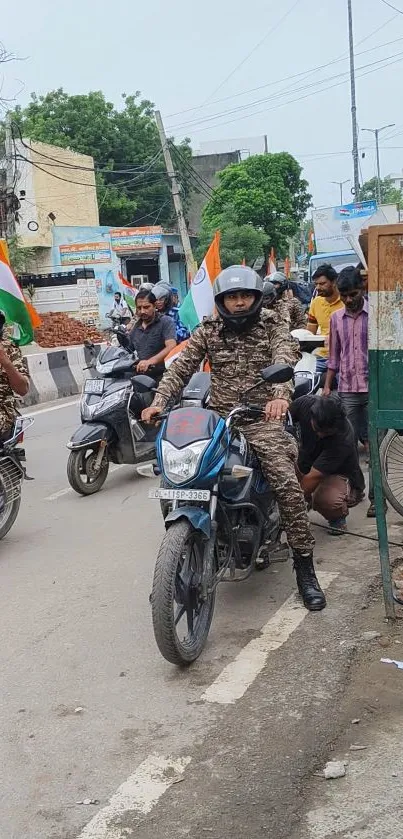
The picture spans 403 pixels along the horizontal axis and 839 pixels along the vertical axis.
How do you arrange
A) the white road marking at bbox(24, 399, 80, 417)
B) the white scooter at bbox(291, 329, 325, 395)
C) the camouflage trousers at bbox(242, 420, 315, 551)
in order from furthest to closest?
the white road marking at bbox(24, 399, 80, 417) < the white scooter at bbox(291, 329, 325, 395) < the camouflage trousers at bbox(242, 420, 315, 551)

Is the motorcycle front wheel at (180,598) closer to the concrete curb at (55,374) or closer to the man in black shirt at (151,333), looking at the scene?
the man in black shirt at (151,333)

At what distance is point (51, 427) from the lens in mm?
10906

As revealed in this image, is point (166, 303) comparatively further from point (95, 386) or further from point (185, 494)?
point (185, 494)

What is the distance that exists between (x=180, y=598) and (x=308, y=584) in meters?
0.94

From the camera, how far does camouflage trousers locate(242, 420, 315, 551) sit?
422 cm

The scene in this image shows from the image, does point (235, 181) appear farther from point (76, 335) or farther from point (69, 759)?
point (69, 759)

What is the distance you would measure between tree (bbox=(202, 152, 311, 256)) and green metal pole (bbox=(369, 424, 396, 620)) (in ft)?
123

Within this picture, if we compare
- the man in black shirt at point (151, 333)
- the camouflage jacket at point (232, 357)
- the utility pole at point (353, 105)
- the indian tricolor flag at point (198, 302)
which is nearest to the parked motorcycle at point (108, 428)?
the man in black shirt at point (151, 333)

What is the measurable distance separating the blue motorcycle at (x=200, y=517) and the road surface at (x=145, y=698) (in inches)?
9.1

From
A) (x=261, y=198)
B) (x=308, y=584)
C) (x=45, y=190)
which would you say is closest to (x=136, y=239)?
(x=45, y=190)

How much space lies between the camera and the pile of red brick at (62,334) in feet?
69.3

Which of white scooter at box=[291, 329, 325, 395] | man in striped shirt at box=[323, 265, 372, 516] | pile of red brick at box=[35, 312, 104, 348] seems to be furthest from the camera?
pile of red brick at box=[35, 312, 104, 348]

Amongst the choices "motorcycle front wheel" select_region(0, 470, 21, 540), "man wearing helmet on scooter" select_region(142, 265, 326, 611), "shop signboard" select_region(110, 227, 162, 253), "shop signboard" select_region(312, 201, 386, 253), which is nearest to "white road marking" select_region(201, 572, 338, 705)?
"man wearing helmet on scooter" select_region(142, 265, 326, 611)

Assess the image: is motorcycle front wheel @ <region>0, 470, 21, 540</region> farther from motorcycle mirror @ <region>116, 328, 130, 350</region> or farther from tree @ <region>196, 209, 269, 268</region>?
tree @ <region>196, 209, 269, 268</region>
